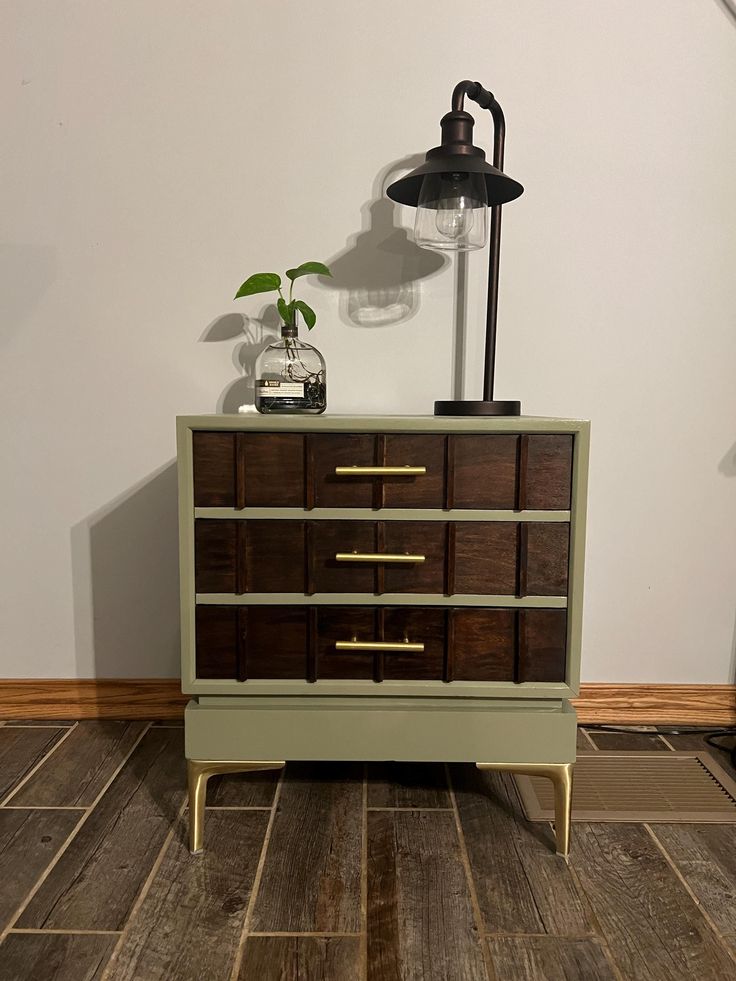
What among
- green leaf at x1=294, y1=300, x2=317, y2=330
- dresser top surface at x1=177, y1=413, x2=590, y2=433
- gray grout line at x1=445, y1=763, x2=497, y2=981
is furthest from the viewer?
green leaf at x1=294, y1=300, x2=317, y2=330

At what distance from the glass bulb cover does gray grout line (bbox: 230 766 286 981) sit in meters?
1.21

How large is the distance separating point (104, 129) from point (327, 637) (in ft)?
4.42

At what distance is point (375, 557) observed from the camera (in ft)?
4.25

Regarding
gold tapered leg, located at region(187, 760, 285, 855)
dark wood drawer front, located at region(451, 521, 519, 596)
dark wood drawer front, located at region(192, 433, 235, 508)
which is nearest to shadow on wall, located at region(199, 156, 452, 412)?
dark wood drawer front, located at region(192, 433, 235, 508)

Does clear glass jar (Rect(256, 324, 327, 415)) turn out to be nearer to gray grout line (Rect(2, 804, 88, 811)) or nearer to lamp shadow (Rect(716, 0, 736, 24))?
gray grout line (Rect(2, 804, 88, 811))

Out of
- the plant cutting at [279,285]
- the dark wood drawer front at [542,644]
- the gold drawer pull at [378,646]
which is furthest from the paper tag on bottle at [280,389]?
the dark wood drawer front at [542,644]

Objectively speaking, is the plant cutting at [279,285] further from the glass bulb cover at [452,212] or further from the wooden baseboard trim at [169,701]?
the wooden baseboard trim at [169,701]

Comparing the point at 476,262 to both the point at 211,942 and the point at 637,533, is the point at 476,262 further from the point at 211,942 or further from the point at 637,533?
the point at 211,942

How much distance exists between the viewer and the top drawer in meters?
1.27

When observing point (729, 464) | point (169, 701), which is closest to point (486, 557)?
point (729, 464)

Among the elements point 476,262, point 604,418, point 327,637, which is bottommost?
point 327,637

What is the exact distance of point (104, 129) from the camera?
1.76 m

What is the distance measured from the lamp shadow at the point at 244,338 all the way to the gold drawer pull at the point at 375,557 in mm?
676

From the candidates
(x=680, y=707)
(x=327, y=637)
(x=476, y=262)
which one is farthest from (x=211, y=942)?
(x=476, y=262)
